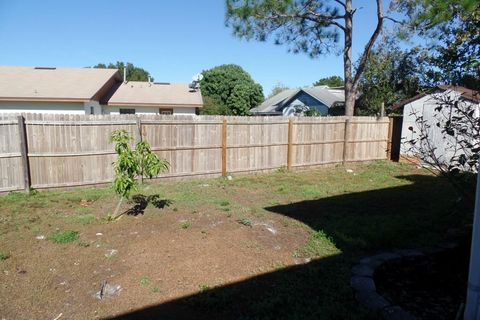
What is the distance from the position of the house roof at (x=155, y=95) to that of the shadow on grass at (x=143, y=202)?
1456 cm

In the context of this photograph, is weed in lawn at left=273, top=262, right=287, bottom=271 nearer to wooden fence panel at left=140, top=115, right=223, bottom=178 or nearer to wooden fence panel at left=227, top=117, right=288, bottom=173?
wooden fence panel at left=140, top=115, right=223, bottom=178

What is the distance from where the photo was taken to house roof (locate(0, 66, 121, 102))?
676 inches

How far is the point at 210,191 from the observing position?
Result: 8359 millimetres

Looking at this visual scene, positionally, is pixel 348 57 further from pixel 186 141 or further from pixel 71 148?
pixel 71 148

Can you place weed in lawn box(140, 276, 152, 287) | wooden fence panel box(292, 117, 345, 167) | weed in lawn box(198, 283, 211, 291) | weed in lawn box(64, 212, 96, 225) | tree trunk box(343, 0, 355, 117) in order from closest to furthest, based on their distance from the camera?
weed in lawn box(198, 283, 211, 291)
weed in lawn box(140, 276, 152, 287)
weed in lawn box(64, 212, 96, 225)
wooden fence panel box(292, 117, 345, 167)
tree trunk box(343, 0, 355, 117)

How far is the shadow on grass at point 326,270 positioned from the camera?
3.23 metres

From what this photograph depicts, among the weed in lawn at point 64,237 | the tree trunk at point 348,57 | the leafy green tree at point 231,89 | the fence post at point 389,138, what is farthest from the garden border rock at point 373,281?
the leafy green tree at point 231,89

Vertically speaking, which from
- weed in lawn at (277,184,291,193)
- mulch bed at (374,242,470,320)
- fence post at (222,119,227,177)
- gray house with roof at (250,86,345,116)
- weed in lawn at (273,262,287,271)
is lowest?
weed in lawn at (277,184,291,193)

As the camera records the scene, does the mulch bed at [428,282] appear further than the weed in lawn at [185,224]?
No

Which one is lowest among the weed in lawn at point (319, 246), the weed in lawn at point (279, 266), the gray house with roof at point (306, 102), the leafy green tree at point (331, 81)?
the weed in lawn at point (279, 266)

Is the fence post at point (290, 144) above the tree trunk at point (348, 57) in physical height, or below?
below

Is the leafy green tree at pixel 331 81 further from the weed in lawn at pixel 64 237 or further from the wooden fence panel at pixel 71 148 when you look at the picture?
the weed in lawn at pixel 64 237

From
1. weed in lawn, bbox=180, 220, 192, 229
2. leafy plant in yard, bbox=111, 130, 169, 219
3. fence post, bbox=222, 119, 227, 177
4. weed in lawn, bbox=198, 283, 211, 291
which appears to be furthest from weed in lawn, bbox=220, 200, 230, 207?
weed in lawn, bbox=198, 283, 211, 291

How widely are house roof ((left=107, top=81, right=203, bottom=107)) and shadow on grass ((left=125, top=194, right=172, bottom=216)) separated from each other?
47.8 ft
